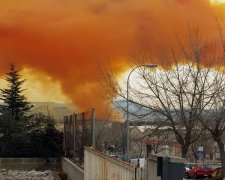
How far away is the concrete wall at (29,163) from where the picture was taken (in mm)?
38062

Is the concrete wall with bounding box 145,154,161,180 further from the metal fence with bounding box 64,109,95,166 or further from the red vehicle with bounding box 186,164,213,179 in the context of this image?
the red vehicle with bounding box 186,164,213,179

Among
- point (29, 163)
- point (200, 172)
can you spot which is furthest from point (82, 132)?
point (200, 172)

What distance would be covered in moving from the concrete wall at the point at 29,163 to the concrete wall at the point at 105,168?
19.9m

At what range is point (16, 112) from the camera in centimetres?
5172

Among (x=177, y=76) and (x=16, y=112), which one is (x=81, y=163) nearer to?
(x=177, y=76)

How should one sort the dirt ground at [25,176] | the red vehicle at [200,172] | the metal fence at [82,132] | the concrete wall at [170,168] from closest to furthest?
1. the concrete wall at [170,168]
2. the metal fence at [82,132]
3. the dirt ground at [25,176]
4. the red vehicle at [200,172]

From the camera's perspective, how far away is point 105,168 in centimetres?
1408

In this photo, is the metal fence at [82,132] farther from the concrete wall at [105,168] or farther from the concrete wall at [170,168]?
the concrete wall at [170,168]

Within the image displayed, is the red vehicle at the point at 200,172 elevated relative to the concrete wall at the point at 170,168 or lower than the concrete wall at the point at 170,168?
lower

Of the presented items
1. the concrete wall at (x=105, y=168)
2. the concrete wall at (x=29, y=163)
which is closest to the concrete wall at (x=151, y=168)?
the concrete wall at (x=105, y=168)

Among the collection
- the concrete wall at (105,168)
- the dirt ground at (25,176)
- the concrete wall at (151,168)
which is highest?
the concrete wall at (151,168)

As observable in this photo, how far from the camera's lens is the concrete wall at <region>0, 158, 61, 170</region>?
38062mm

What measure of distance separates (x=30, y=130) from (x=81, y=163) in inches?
Result: 810

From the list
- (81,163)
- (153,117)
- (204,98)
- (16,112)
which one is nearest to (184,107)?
(204,98)
